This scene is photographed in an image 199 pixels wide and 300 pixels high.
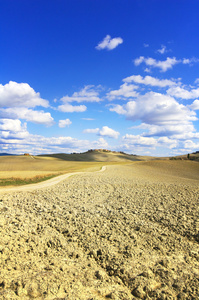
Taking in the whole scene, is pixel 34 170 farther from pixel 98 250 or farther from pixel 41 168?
pixel 98 250

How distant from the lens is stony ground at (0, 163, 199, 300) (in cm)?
574

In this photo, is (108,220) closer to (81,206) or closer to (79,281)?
(81,206)

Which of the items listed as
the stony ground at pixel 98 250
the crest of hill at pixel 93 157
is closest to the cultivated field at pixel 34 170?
the stony ground at pixel 98 250

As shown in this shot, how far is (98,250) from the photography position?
7875 millimetres

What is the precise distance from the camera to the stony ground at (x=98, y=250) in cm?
574

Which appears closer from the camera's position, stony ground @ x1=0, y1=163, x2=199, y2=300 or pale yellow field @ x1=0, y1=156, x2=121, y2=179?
stony ground @ x1=0, y1=163, x2=199, y2=300

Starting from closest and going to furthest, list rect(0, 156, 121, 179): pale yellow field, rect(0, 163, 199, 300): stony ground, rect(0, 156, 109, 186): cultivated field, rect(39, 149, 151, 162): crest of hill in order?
rect(0, 163, 199, 300): stony ground < rect(0, 156, 109, 186): cultivated field < rect(0, 156, 121, 179): pale yellow field < rect(39, 149, 151, 162): crest of hill

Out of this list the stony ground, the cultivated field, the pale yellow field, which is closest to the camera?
the stony ground

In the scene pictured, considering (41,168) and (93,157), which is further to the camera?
(93,157)

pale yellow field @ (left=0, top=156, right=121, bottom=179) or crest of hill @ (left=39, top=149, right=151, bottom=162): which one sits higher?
crest of hill @ (left=39, top=149, right=151, bottom=162)

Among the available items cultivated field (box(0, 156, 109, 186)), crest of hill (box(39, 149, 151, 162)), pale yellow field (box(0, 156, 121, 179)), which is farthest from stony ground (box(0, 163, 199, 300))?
crest of hill (box(39, 149, 151, 162))

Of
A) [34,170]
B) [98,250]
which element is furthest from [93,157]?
[98,250]

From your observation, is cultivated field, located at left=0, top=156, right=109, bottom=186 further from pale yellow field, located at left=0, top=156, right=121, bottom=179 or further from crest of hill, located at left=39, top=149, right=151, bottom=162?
crest of hill, located at left=39, top=149, right=151, bottom=162

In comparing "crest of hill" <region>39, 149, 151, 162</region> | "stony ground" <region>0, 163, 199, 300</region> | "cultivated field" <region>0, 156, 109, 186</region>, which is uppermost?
"crest of hill" <region>39, 149, 151, 162</region>
